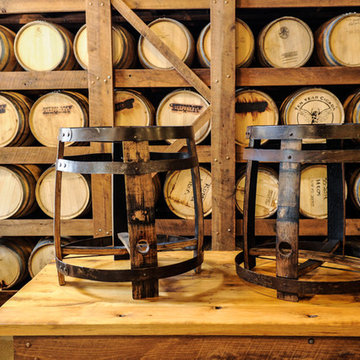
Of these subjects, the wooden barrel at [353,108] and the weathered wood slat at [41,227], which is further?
the weathered wood slat at [41,227]

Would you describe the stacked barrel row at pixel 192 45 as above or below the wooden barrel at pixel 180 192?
above

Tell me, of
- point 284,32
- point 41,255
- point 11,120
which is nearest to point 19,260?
point 41,255

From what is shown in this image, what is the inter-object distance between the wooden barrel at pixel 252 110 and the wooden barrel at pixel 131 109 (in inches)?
30.8

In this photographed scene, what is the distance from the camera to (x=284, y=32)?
3381 millimetres

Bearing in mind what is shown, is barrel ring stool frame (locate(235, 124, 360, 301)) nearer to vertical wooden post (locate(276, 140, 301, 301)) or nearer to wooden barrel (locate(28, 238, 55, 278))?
vertical wooden post (locate(276, 140, 301, 301))

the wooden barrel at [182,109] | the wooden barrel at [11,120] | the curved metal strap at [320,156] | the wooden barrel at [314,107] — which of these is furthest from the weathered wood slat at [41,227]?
the curved metal strap at [320,156]

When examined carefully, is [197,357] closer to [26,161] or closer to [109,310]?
[109,310]

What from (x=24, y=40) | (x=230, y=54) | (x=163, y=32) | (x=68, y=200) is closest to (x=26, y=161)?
(x=68, y=200)

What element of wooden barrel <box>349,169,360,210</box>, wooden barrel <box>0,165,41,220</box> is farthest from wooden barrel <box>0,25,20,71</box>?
wooden barrel <box>349,169,360,210</box>

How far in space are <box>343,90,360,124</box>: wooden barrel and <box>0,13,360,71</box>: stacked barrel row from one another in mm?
277

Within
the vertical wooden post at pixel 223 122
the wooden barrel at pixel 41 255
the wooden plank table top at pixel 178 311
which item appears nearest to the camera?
the wooden plank table top at pixel 178 311

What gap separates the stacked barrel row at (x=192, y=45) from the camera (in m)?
3.33

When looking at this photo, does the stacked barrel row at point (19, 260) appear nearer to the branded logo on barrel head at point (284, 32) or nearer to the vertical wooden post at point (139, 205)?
the vertical wooden post at point (139, 205)

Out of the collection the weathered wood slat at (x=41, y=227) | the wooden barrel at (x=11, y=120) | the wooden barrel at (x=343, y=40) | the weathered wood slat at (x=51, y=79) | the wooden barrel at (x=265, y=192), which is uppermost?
the wooden barrel at (x=343, y=40)
